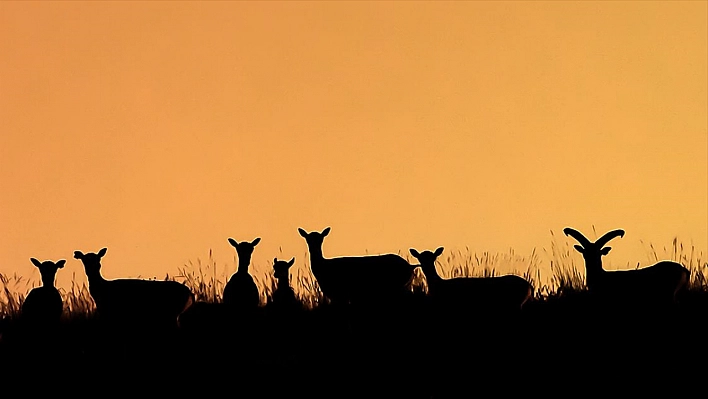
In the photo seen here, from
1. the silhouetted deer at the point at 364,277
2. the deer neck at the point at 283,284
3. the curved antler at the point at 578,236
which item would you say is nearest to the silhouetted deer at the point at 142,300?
the deer neck at the point at 283,284

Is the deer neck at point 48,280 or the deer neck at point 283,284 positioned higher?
the deer neck at point 48,280

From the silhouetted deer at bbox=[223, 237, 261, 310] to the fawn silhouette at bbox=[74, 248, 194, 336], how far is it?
78 centimetres

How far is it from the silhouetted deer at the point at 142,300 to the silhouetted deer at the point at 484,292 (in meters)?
2.50

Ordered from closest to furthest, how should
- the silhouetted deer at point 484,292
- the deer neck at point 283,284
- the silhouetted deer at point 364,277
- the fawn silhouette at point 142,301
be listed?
the fawn silhouette at point 142,301 < the silhouetted deer at point 484,292 < the silhouetted deer at point 364,277 < the deer neck at point 283,284

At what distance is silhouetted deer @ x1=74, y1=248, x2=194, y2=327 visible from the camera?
57.1 feet

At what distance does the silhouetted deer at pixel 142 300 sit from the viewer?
17.4 metres

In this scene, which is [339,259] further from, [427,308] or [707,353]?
[707,353]

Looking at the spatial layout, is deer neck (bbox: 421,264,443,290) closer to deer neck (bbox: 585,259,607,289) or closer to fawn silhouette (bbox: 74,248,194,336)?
deer neck (bbox: 585,259,607,289)

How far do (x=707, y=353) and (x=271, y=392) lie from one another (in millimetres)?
3975

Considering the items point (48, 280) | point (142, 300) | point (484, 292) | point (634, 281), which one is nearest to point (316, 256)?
point (484, 292)

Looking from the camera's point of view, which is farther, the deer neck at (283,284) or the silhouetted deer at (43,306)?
the deer neck at (283,284)

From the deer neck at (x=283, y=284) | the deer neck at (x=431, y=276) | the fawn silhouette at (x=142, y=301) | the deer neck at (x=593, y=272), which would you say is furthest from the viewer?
the deer neck at (x=283, y=284)

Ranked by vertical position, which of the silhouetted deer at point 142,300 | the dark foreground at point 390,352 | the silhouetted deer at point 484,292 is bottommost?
the dark foreground at point 390,352

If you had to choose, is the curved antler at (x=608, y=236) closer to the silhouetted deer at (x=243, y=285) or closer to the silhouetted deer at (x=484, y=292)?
the silhouetted deer at (x=484, y=292)
